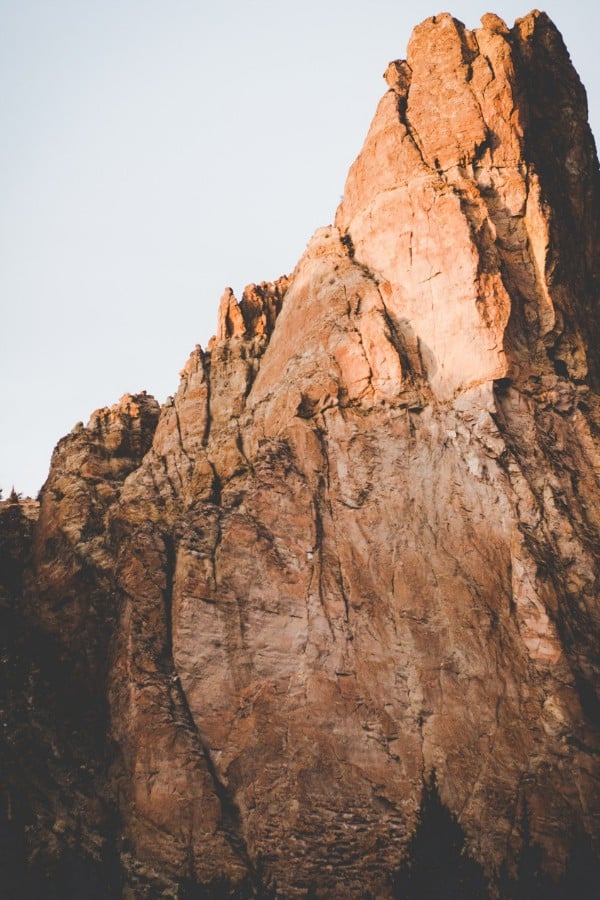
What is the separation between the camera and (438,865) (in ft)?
72.5

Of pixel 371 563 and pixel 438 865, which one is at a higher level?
pixel 371 563

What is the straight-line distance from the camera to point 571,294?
99.8 feet

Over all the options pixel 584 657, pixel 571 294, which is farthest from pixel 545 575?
pixel 571 294

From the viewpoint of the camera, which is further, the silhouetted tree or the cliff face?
the cliff face

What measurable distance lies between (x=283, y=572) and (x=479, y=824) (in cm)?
953

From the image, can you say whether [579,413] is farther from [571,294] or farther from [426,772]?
[426,772]

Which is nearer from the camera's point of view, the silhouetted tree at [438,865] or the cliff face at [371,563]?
the silhouetted tree at [438,865]

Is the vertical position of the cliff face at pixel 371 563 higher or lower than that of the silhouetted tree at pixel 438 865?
higher

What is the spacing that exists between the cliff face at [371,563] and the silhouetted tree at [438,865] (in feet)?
0.82

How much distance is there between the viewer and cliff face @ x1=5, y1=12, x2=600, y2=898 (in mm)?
23297

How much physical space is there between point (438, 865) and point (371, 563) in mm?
8900

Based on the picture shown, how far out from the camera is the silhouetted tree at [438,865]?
71.7 feet

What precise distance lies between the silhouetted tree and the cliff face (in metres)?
0.25

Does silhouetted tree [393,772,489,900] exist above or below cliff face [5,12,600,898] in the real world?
below
